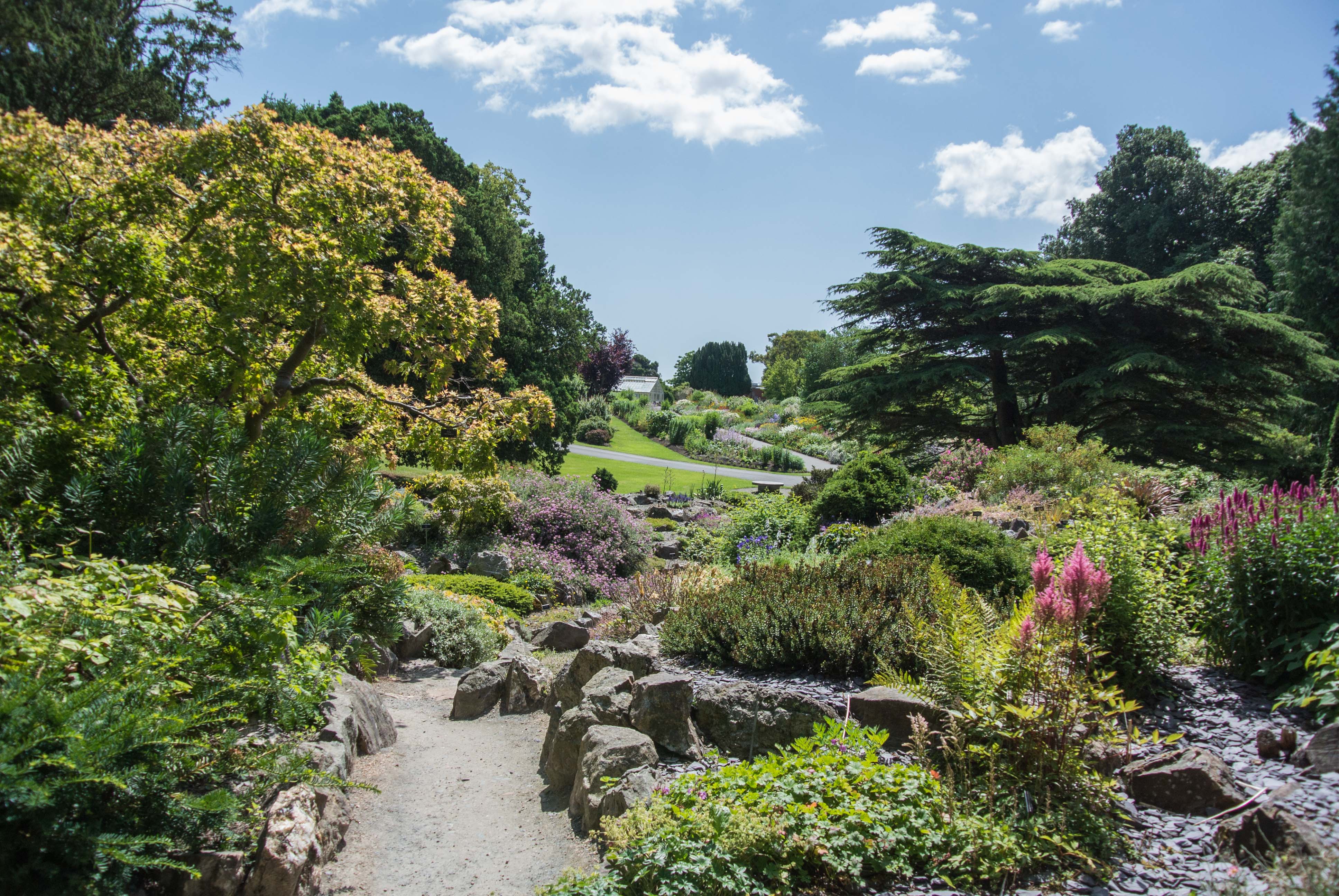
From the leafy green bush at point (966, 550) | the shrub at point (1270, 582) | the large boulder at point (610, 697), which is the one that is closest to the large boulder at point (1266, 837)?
the shrub at point (1270, 582)

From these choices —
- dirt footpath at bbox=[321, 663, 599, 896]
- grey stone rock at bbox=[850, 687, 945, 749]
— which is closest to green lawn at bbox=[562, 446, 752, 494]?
dirt footpath at bbox=[321, 663, 599, 896]

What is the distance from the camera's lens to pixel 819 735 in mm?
3518

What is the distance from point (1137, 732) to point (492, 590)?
24.4 feet

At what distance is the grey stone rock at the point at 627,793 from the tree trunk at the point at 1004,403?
1536 cm

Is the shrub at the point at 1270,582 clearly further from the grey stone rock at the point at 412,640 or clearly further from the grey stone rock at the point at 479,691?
the grey stone rock at the point at 412,640

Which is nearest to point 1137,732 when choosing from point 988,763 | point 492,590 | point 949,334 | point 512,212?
point 988,763

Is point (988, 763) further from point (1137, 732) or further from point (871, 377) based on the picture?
point (871, 377)

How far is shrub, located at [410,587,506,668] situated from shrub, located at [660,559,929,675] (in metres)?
2.73

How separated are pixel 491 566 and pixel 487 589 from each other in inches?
50.1

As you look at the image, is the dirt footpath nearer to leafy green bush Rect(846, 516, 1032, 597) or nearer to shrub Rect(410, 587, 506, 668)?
shrub Rect(410, 587, 506, 668)

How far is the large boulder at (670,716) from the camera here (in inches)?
172

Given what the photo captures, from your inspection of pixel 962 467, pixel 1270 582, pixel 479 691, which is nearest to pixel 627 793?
pixel 479 691

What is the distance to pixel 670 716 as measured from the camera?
4363 mm

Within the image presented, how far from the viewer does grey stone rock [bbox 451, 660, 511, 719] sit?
6020 millimetres
